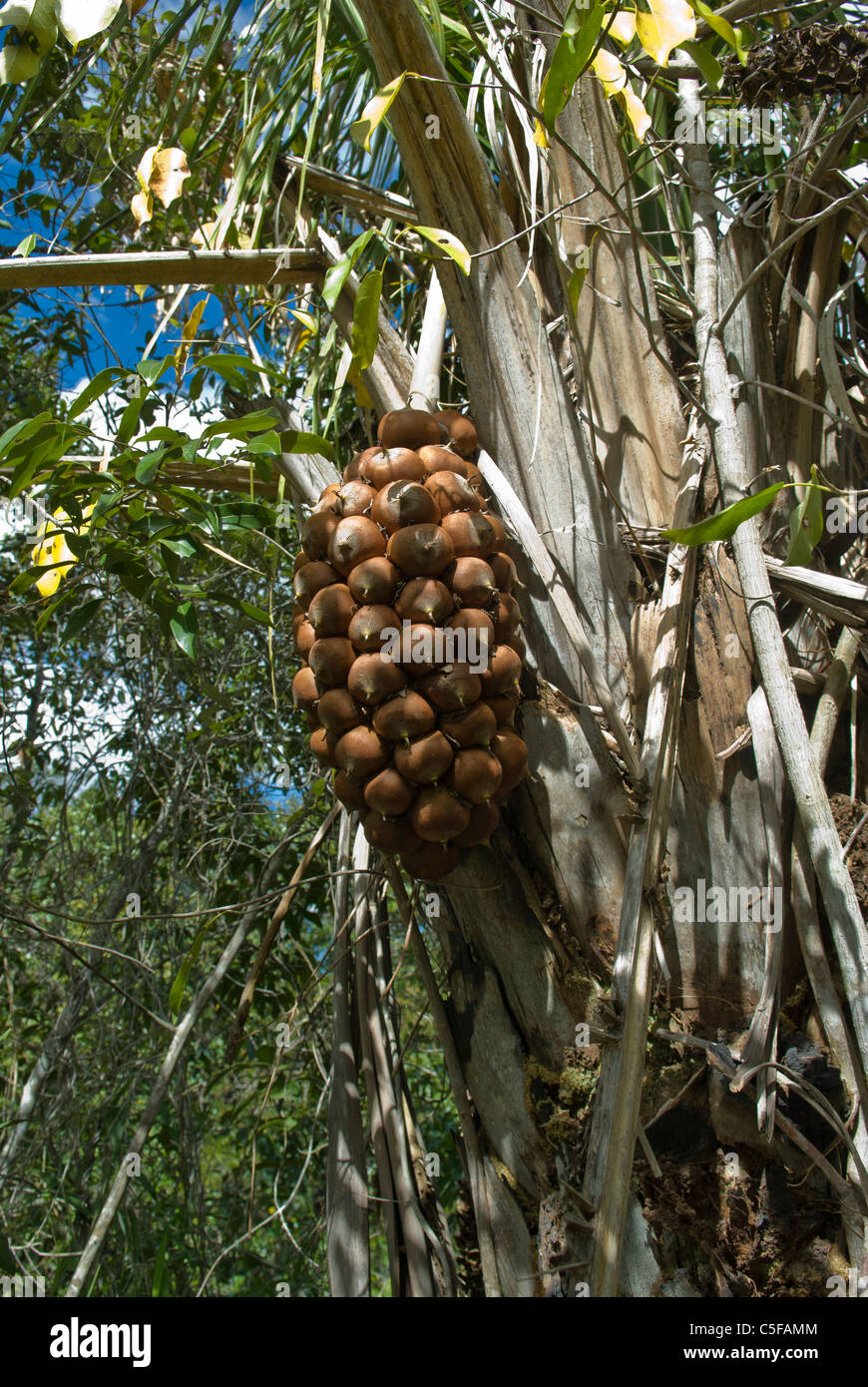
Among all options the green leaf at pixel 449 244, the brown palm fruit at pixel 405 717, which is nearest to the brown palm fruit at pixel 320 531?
the brown palm fruit at pixel 405 717

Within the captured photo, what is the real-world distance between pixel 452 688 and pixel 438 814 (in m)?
0.14

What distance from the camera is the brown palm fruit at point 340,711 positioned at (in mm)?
1111

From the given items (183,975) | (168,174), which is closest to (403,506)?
(183,975)

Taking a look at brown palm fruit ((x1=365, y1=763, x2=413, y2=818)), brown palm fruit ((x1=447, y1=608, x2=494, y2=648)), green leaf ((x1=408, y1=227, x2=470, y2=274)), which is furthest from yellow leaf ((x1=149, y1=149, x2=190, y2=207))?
brown palm fruit ((x1=365, y1=763, x2=413, y2=818))

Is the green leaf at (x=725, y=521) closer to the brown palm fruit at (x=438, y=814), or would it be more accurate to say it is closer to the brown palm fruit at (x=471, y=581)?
the brown palm fruit at (x=471, y=581)

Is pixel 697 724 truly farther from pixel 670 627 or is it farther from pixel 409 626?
pixel 409 626

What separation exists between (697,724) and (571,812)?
215 mm

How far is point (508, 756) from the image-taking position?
1130 millimetres

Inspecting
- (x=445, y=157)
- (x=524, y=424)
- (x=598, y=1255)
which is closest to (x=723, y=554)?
(x=524, y=424)

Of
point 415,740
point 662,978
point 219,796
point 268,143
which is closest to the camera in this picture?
point 415,740

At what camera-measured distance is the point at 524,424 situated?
4.47 ft

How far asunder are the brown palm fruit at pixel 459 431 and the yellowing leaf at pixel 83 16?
618 millimetres

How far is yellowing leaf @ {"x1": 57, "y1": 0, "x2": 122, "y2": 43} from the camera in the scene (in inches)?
27.3

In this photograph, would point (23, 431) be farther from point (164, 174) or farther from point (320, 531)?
point (164, 174)
